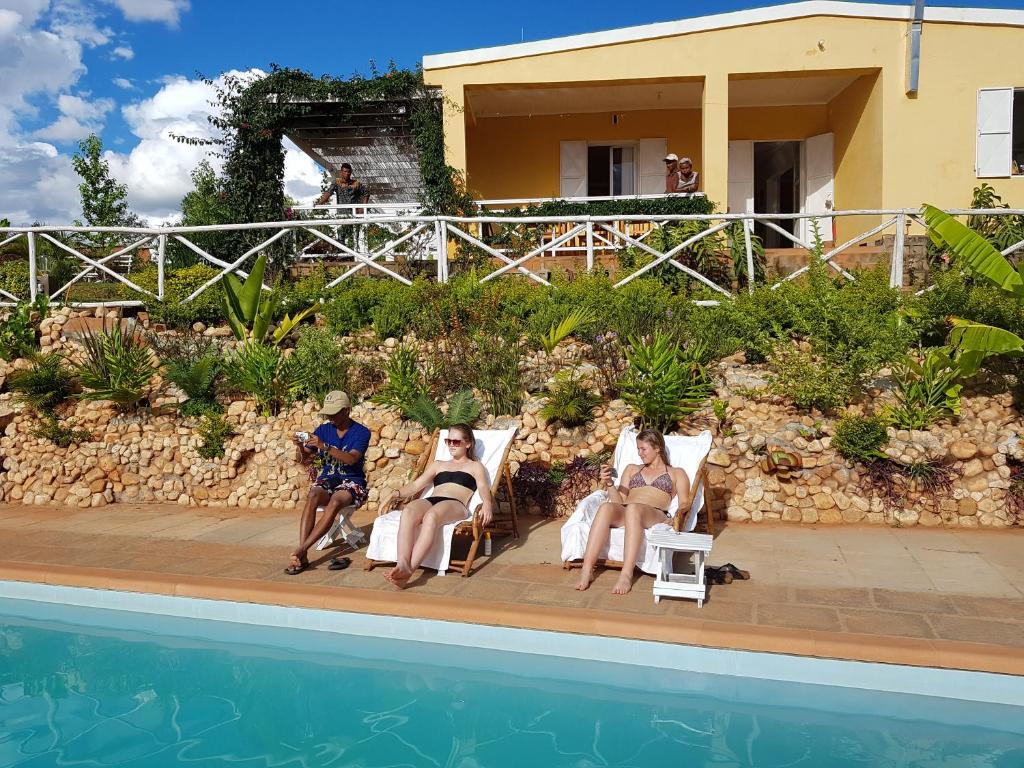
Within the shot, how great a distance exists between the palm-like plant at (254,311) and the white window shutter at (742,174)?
10590 mm

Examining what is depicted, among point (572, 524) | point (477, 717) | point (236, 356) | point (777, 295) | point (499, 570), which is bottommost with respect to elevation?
point (477, 717)

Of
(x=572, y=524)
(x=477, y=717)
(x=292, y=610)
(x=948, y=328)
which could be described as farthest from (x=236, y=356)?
(x=948, y=328)

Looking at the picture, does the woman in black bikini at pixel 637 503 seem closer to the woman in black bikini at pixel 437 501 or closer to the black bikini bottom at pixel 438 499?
the woman in black bikini at pixel 437 501

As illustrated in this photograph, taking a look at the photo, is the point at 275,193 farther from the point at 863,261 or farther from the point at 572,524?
the point at 572,524

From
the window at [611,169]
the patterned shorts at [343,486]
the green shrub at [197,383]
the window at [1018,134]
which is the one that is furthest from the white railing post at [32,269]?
the window at [1018,134]

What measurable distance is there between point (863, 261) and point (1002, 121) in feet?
15.7

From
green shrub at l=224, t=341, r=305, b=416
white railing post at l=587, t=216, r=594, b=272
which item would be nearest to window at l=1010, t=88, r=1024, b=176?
white railing post at l=587, t=216, r=594, b=272

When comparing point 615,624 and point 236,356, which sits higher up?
point 236,356

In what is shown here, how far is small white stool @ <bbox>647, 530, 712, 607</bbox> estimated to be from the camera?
4762 mm

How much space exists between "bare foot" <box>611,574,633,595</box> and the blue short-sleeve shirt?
2.33m

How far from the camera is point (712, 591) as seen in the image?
5035mm

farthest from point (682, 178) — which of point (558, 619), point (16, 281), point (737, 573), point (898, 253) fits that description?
point (558, 619)

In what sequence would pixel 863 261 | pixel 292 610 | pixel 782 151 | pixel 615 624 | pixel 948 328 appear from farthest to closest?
pixel 782 151 → pixel 863 261 → pixel 948 328 → pixel 292 610 → pixel 615 624

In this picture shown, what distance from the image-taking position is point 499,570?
5.62 metres
